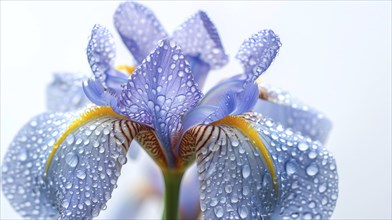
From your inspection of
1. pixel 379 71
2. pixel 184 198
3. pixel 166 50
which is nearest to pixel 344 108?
pixel 379 71

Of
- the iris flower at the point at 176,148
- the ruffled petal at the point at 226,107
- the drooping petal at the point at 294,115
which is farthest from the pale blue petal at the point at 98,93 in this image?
the drooping petal at the point at 294,115

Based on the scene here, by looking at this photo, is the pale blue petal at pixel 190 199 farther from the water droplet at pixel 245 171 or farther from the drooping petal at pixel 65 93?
the water droplet at pixel 245 171

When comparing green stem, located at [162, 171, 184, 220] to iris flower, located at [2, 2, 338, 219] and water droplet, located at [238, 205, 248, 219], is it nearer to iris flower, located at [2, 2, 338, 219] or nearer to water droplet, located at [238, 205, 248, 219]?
iris flower, located at [2, 2, 338, 219]

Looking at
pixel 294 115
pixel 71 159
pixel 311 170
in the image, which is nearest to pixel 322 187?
pixel 311 170

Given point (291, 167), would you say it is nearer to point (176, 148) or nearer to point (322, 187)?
point (322, 187)

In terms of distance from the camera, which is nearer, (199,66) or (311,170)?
(311,170)

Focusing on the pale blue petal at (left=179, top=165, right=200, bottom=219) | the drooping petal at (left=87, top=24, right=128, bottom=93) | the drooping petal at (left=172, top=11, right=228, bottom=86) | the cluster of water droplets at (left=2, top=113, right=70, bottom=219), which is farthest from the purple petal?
the pale blue petal at (left=179, top=165, right=200, bottom=219)
